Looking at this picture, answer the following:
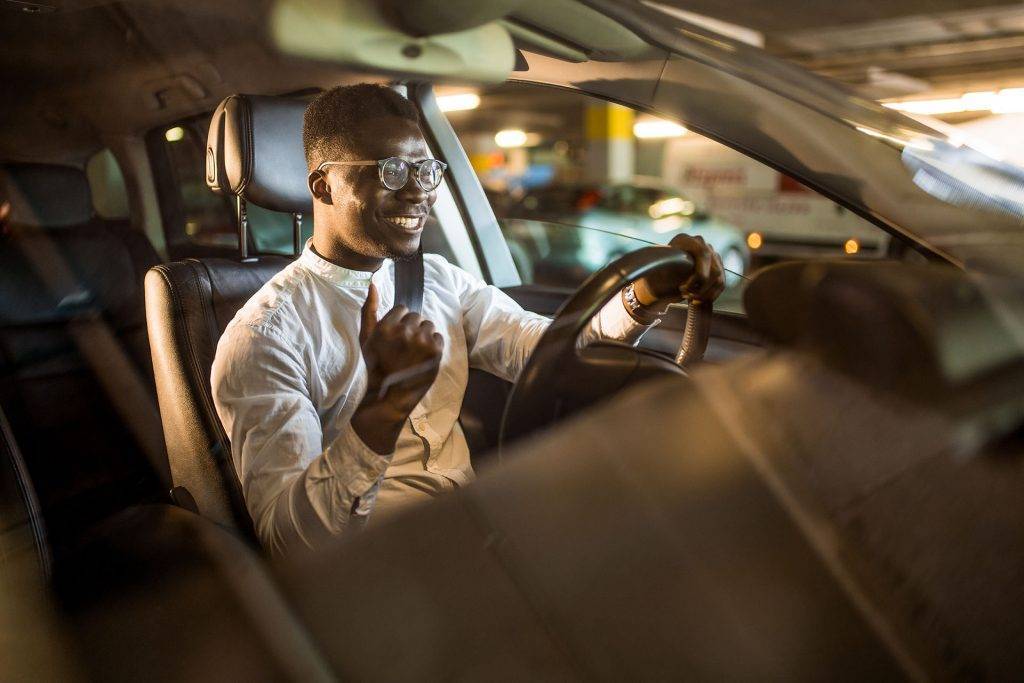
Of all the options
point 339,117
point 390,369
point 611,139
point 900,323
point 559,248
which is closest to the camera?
point 900,323

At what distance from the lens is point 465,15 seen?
3.95 feet

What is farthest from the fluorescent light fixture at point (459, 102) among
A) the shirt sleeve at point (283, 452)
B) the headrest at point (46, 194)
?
the headrest at point (46, 194)

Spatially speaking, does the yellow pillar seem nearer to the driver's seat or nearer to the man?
the man

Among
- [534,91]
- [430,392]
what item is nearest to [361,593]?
[430,392]

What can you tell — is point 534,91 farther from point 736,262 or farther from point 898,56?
point 898,56

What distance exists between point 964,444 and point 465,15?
853mm

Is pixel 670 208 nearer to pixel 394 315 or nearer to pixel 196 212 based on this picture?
pixel 394 315

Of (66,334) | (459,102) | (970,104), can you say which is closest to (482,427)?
(459,102)

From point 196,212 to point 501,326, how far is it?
516 mm

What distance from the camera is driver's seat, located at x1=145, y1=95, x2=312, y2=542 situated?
3.93ft

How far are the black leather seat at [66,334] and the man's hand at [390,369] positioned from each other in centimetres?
38

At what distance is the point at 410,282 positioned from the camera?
1.25 meters

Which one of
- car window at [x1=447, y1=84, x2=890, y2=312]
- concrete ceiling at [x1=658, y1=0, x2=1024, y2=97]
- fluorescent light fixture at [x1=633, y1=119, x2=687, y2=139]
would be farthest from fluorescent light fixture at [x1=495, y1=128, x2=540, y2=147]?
concrete ceiling at [x1=658, y1=0, x2=1024, y2=97]

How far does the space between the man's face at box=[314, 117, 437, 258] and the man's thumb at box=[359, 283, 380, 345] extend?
3.3 inches
